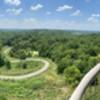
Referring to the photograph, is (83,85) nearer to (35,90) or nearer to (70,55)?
(35,90)

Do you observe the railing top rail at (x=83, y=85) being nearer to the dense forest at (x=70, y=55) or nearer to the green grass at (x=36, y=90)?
the green grass at (x=36, y=90)

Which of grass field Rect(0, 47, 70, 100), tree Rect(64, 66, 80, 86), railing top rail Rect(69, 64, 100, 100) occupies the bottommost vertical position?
grass field Rect(0, 47, 70, 100)

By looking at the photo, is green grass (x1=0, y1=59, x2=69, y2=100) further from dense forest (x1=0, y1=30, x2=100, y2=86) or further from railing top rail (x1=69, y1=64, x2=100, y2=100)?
railing top rail (x1=69, y1=64, x2=100, y2=100)

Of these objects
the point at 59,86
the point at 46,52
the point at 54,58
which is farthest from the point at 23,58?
the point at 59,86

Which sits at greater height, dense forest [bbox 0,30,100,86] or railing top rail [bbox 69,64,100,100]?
railing top rail [bbox 69,64,100,100]

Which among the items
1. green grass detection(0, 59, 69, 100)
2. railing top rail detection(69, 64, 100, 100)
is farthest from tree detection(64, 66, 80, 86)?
railing top rail detection(69, 64, 100, 100)

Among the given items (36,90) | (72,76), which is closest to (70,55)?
(72,76)

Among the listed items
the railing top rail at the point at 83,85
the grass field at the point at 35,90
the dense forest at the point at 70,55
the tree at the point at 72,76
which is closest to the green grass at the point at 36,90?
the grass field at the point at 35,90

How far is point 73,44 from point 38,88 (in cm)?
3432

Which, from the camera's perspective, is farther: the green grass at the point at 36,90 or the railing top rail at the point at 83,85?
the green grass at the point at 36,90

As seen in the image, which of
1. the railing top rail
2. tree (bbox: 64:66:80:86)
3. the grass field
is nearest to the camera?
the railing top rail

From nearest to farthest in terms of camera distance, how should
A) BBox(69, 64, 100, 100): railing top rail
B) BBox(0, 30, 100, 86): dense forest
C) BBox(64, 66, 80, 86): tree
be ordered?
1. BBox(69, 64, 100, 100): railing top rail
2. BBox(64, 66, 80, 86): tree
3. BBox(0, 30, 100, 86): dense forest

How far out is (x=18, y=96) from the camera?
26797 mm

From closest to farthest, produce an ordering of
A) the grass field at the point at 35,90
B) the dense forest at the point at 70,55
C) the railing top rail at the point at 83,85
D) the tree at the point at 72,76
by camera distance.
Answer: the railing top rail at the point at 83,85 → the grass field at the point at 35,90 → the tree at the point at 72,76 → the dense forest at the point at 70,55
